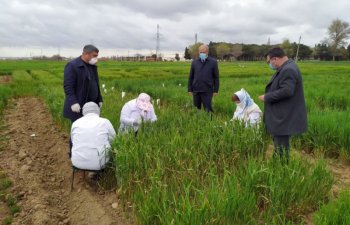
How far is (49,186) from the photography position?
4.21m

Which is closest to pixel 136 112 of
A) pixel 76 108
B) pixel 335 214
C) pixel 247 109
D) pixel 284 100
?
pixel 76 108

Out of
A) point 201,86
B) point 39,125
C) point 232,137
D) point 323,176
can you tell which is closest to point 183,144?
point 232,137

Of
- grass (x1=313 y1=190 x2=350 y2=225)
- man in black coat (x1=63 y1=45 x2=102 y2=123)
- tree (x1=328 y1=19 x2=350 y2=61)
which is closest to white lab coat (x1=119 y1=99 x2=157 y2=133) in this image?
man in black coat (x1=63 y1=45 x2=102 y2=123)

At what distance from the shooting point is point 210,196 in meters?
2.58

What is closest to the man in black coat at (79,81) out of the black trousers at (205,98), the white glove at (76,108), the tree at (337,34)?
the white glove at (76,108)

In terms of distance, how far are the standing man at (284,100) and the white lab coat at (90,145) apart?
200 cm

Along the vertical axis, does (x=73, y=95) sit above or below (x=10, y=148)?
above

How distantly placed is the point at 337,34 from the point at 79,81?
72.6m

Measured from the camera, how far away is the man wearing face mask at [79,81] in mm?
4449

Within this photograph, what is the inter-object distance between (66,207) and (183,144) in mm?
1501

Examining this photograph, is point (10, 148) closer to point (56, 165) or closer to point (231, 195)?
point (56, 165)

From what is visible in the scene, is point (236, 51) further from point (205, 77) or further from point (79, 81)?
point (79, 81)

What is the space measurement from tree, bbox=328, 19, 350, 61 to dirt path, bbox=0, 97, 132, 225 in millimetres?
70906

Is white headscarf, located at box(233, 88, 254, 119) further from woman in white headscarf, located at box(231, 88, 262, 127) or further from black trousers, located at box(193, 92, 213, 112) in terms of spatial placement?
black trousers, located at box(193, 92, 213, 112)
